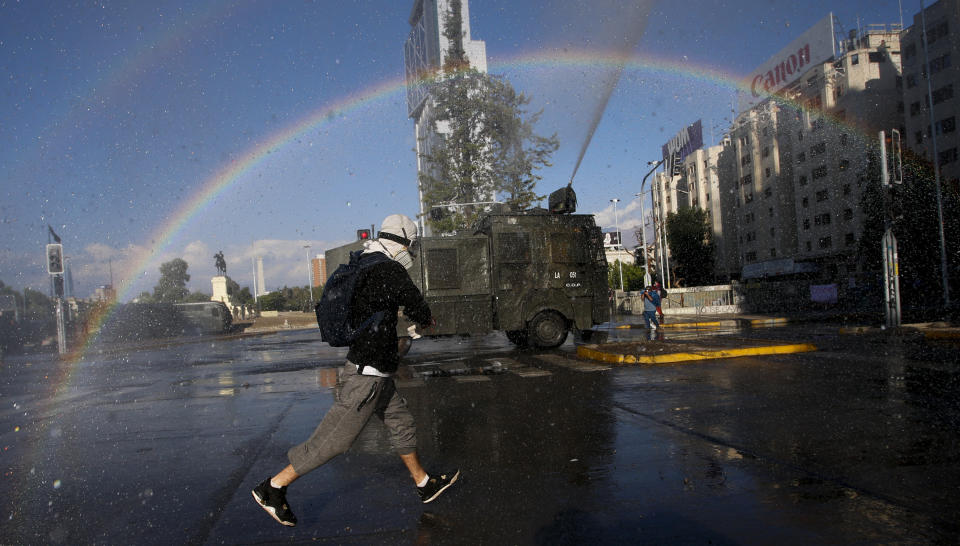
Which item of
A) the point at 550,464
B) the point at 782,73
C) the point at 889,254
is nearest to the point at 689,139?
the point at 782,73

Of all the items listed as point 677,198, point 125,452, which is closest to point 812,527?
point 125,452

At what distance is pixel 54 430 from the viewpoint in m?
6.62

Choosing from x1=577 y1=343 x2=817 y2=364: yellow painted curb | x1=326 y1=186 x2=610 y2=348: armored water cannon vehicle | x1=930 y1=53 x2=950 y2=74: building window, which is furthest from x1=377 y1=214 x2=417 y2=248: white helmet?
x1=930 y1=53 x2=950 y2=74: building window

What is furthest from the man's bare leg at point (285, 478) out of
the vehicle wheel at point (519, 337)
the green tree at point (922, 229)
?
the green tree at point (922, 229)

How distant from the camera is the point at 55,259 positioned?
21.8m

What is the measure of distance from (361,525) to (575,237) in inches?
412

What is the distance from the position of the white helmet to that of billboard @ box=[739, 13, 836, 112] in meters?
65.8

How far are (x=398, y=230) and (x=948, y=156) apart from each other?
176ft

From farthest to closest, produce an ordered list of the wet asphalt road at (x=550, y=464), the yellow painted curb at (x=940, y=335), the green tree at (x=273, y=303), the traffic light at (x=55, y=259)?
the green tree at (x=273, y=303)
the traffic light at (x=55, y=259)
the yellow painted curb at (x=940, y=335)
the wet asphalt road at (x=550, y=464)

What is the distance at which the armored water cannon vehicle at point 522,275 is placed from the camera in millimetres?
12570

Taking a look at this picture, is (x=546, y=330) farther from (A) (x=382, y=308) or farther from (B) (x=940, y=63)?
(B) (x=940, y=63)

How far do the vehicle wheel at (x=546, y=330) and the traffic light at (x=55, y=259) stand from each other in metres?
18.1

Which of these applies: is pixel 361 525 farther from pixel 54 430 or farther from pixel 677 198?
pixel 677 198

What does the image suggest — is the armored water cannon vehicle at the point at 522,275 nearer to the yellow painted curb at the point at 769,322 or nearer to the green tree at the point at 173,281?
the yellow painted curb at the point at 769,322
